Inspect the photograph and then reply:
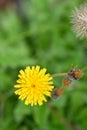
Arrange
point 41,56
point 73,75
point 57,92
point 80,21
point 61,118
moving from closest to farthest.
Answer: point 73,75 → point 57,92 → point 80,21 → point 61,118 → point 41,56

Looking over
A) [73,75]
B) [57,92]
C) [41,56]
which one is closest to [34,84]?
A: [57,92]

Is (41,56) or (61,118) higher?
(41,56)

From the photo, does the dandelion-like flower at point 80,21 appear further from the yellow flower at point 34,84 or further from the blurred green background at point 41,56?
the blurred green background at point 41,56

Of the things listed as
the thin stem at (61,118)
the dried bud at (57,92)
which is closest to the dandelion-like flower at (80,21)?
the dried bud at (57,92)

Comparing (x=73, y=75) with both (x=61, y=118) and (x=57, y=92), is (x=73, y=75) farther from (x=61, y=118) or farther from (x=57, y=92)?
(x=61, y=118)

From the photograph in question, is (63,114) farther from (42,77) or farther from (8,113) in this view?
(42,77)

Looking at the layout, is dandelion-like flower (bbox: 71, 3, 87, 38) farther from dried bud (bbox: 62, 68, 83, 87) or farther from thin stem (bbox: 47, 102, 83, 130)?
thin stem (bbox: 47, 102, 83, 130)

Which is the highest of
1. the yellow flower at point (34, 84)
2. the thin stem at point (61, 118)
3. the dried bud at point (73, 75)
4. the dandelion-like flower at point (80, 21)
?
the dandelion-like flower at point (80, 21)
